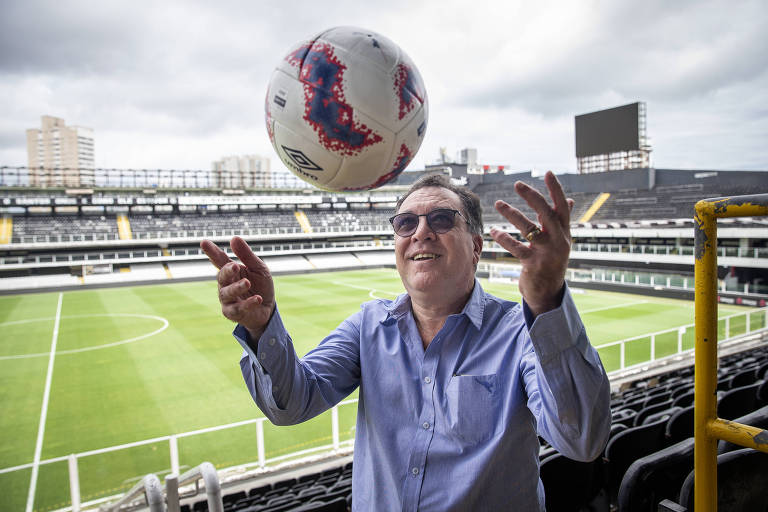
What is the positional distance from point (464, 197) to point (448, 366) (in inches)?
29.3

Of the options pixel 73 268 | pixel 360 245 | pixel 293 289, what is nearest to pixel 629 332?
pixel 293 289

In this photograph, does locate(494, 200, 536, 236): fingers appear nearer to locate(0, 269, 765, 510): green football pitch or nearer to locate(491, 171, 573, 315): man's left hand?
locate(491, 171, 573, 315): man's left hand

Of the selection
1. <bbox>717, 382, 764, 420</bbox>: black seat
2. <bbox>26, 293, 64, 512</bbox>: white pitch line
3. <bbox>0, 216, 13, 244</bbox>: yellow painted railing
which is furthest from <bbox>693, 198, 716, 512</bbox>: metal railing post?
<bbox>0, 216, 13, 244</bbox>: yellow painted railing

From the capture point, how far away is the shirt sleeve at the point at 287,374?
65.7 inches

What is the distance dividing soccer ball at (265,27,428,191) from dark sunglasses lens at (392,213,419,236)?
623 mm

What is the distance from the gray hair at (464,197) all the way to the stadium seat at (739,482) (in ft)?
4.15

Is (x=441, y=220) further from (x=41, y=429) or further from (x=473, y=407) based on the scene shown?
(x=41, y=429)

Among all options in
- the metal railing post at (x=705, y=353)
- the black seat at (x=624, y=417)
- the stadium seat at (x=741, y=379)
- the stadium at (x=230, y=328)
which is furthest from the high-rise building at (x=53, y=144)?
the metal railing post at (x=705, y=353)

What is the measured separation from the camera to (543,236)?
4.12ft

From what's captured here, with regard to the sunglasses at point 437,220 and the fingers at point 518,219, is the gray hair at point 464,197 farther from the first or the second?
the fingers at point 518,219

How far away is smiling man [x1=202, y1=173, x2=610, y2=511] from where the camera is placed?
136 centimetres

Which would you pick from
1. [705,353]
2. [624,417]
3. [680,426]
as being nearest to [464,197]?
[705,353]

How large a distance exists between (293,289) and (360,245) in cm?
2105

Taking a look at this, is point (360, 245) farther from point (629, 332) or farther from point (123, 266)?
point (629, 332)
